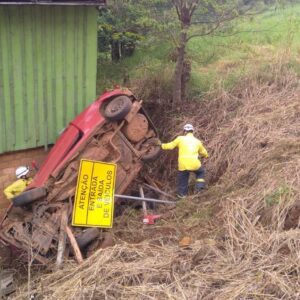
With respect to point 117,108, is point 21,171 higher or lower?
lower

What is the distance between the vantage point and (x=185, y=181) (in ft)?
31.3

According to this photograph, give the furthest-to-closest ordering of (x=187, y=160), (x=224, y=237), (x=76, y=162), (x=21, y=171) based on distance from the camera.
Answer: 1. (x=187, y=160)
2. (x=21, y=171)
3. (x=76, y=162)
4. (x=224, y=237)

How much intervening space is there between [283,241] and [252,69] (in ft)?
21.6

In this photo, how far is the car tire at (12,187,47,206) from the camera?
317 inches

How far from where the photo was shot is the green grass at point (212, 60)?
12164 millimetres

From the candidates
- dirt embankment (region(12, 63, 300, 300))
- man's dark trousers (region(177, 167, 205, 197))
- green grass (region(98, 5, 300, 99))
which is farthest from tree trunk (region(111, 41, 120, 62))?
man's dark trousers (region(177, 167, 205, 197))

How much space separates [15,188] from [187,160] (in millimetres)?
3178

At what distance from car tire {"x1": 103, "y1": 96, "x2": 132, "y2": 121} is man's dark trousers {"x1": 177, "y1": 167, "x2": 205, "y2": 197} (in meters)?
1.63

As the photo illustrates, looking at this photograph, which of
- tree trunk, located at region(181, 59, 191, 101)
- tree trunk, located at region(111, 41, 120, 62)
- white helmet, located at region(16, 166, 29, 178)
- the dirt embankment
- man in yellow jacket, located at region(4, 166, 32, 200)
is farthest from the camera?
tree trunk, located at region(111, 41, 120, 62)

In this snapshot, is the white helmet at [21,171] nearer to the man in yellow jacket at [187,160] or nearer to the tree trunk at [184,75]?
the man in yellow jacket at [187,160]

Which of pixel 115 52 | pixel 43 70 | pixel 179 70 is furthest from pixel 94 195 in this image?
pixel 115 52

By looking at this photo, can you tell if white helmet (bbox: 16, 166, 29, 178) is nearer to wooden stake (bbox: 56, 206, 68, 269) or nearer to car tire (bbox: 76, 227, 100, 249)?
wooden stake (bbox: 56, 206, 68, 269)

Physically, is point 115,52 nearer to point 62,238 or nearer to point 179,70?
point 179,70

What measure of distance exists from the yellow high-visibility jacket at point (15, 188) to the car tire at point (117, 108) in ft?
6.41
